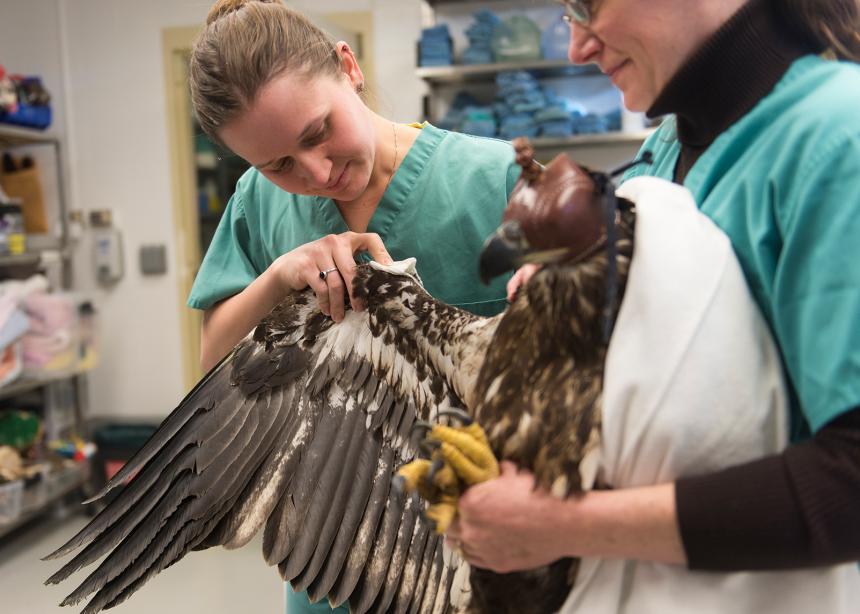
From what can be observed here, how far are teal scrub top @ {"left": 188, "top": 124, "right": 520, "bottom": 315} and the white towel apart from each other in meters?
0.55

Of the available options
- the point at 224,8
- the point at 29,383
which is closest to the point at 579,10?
the point at 224,8

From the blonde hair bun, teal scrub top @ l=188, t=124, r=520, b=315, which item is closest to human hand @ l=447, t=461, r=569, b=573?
teal scrub top @ l=188, t=124, r=520, b=315

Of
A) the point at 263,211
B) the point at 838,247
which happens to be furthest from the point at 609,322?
the point at 263,211

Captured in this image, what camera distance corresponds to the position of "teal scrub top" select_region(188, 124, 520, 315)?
1.29m

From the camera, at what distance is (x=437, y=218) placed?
4.26 ft

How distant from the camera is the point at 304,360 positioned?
1269 millimetres

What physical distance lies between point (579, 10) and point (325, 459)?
2.67 ft

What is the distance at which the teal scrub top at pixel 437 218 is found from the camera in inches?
50.9

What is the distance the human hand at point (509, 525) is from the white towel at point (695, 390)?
0.09m

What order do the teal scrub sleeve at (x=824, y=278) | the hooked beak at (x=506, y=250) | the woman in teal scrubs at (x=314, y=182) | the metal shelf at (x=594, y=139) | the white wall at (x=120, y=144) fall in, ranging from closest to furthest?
the teal scrub sleeve at (x=824, y=278), the hooked beak at (x=506, y=250), the woman in teal scrubs at (x=314, y=182), the metal shelf at (x=594, y=139), the white wall at (x=120, y=144)

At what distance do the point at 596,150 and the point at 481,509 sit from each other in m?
3.53

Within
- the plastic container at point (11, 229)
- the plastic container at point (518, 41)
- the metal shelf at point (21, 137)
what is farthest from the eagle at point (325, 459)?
the metal shelf at point (21, 137)

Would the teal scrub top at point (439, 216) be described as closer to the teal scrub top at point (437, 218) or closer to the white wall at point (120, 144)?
the teal scrub top at point (437, 218)

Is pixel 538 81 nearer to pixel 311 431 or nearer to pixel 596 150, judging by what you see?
pixel 596 150
